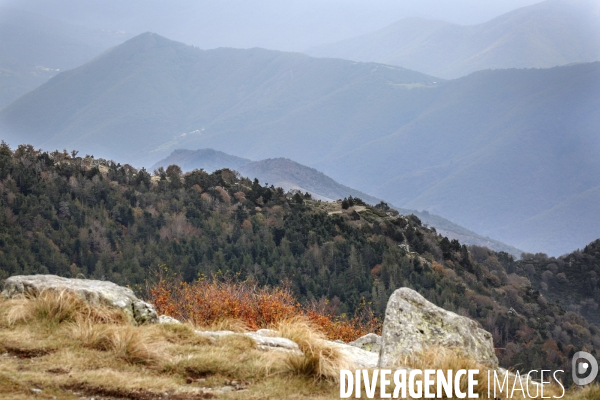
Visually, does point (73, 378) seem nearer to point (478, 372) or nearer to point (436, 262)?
point (478, 372)

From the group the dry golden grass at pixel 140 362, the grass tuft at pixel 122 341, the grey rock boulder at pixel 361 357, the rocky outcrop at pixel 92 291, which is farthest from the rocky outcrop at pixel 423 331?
the rocky outcrop at pixel 92 291

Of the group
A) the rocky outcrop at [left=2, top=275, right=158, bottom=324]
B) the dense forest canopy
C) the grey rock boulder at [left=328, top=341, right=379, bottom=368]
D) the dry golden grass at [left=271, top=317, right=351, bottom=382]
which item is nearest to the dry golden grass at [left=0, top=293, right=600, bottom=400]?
the dry golden grass at [left=271, top=317, right=351, bottom=382]

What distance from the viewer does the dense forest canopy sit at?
34562 mm

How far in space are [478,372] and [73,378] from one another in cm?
470

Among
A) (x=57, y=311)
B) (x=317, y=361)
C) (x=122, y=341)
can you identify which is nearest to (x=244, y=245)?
(x=57, y=311)

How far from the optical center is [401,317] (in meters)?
9.12

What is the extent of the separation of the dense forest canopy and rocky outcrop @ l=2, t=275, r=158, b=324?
1957cm

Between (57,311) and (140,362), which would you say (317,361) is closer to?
(140,362)

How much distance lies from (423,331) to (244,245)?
31867mm

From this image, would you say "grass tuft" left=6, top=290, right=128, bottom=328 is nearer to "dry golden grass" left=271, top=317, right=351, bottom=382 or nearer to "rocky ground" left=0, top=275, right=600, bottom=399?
"rocky ground" left=0, top=275, right=600, bottom=399

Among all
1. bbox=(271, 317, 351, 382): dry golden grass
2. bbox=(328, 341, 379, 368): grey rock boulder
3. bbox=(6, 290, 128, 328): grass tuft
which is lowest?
bbox=(328, 341, 379, 368): grey rock boulder

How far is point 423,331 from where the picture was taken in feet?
29.7

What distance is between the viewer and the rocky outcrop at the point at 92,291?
9383 mm

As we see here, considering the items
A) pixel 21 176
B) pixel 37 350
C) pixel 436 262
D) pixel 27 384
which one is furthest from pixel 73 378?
pixel 436 262
